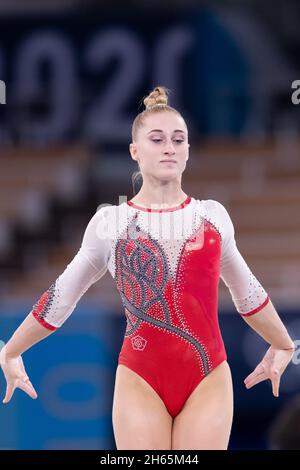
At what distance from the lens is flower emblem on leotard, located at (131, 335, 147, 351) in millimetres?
2854

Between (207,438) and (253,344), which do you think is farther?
(253,344)

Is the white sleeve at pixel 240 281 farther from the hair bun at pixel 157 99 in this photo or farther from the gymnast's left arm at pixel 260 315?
the hair bun at pixel 157 99

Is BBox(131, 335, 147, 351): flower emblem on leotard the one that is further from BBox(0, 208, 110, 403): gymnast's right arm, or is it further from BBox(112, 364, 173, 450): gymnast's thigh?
BBox(0, 208, 110, 403): gymnast's right arm

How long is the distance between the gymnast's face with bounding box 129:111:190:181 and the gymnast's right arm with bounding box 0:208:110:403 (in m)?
0.22

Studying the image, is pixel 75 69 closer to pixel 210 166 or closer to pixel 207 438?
pixel 210 166

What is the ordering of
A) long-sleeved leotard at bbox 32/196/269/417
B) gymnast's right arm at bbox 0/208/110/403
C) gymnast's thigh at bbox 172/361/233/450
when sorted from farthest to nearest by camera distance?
gymnast's right arm at bbox 0/208/110/403 < long-sleeved leotard at bbox 32/196/269/417 < gymnast's thigh at bbox 172/361/233/450

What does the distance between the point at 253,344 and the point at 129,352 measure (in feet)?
6.33

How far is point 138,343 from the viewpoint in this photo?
2.86m

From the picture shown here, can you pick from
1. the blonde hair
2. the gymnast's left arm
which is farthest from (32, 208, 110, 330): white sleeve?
the gymnast's left arm

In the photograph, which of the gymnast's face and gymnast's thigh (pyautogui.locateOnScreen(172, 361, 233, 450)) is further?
the gymnast's face

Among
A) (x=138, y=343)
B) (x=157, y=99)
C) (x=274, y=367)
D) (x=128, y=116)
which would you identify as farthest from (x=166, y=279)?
(x=128, y=116)

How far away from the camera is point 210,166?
243 inches

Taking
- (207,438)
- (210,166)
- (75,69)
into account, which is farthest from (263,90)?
(207,438)

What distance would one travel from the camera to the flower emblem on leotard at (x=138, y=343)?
9.36 ft
